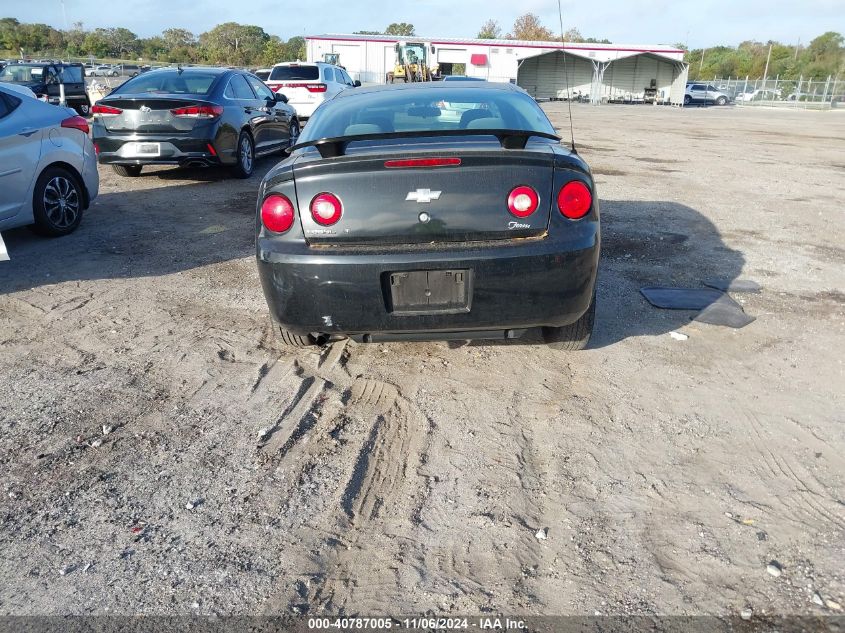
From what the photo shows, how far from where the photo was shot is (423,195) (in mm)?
3217

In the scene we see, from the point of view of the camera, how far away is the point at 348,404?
3.51 m

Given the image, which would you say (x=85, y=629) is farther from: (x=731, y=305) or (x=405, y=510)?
(x=731, y=305)

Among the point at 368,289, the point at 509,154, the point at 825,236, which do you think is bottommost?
the point at 825,236

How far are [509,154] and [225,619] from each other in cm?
237

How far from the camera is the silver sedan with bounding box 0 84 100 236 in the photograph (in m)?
5.94

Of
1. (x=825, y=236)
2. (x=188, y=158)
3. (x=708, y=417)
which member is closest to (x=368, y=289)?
(x=708, y=417)

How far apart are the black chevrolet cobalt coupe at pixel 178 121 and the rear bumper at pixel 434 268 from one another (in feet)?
20.5

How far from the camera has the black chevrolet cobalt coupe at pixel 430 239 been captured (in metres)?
3.22

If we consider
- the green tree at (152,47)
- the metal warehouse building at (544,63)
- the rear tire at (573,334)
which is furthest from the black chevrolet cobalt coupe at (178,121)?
the green tree at (152,47)

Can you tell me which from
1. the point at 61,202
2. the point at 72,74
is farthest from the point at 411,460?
the point at 72,74

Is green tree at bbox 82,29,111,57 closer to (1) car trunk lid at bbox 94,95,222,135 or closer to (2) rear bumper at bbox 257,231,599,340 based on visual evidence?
(1) car trunk lid at bbox 94,95,222,135

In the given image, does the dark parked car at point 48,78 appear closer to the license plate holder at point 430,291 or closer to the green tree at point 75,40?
the license plate holder at point 430,291

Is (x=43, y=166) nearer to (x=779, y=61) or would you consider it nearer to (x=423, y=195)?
(x=423, y=195)

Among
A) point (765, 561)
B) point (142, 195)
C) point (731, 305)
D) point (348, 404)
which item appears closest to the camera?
point (765, 561)
